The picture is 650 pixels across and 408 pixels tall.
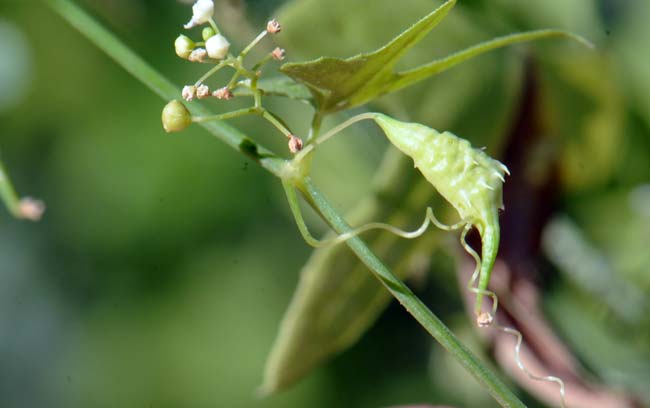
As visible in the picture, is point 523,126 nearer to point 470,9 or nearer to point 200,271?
point 470,9

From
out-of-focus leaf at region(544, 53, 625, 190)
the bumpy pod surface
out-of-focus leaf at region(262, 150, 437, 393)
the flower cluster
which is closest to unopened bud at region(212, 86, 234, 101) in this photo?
the flower cluster

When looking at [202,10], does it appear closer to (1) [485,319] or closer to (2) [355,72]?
(2) [355,72]

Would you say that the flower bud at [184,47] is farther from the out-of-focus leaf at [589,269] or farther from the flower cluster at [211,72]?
the out-of-focus leaf at [589,269]

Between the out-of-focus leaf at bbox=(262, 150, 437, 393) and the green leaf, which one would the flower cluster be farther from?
the out-of-focus leaf at bbox=(262, 150, 437, 393)

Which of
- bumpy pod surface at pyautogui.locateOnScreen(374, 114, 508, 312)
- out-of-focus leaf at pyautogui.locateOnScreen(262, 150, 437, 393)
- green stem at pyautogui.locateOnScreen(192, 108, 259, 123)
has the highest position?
green stem at pyautogui.locateOnScreen(192, 108, 259, 123)

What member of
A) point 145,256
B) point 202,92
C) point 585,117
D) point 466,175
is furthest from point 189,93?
point 145,256

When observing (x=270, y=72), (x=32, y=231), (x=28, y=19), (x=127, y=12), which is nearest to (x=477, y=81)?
(x=270, y=72)
